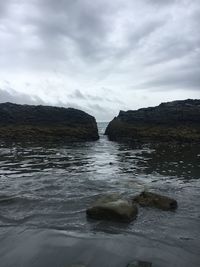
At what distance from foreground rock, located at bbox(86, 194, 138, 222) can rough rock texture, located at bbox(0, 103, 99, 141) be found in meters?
37.6

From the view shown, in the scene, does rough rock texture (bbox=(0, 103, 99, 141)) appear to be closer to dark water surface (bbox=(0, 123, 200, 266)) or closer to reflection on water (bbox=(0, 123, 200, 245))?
reflection on water (bbox=(0, 123, 200, 245))

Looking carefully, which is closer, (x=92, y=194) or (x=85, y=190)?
(x=92, y=194)

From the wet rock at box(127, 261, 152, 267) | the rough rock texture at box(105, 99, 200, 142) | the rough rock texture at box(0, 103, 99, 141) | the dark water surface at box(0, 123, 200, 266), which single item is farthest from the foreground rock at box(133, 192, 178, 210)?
the rough rock texture at box(105, 99, 200, 142)

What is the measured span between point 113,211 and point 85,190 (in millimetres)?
4809

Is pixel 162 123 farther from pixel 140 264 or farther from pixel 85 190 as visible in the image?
pixel 140 264

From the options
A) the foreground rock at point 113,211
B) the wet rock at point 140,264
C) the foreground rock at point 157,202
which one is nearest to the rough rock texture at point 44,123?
the foreground rock at point 157,202

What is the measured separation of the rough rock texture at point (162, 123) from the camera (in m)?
51.5

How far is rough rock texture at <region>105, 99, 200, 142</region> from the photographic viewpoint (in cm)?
5153

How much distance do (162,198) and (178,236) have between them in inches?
123

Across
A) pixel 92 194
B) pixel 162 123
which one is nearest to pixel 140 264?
pixel 92 194

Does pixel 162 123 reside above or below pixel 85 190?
above

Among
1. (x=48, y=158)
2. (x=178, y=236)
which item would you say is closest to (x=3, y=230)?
(x=178, y=236)

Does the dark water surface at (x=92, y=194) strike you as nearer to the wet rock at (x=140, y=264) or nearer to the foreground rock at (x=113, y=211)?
the foreground rock at (x=113, y=211)

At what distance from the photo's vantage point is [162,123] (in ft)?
180
